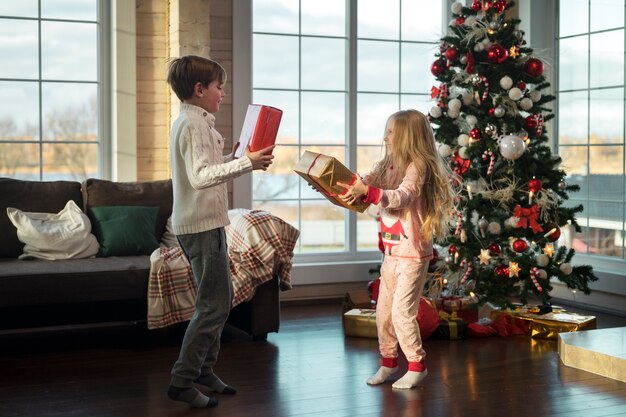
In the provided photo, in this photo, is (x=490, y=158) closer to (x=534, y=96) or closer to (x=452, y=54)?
(x=534, y=96)

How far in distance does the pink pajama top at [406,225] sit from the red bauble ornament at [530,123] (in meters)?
1.87

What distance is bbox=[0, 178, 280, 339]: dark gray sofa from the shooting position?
4242 mm

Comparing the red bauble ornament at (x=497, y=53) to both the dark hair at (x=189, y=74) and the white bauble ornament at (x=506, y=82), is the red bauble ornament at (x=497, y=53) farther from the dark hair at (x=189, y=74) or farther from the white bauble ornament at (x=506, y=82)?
the dark hair at (x=189, y=74)

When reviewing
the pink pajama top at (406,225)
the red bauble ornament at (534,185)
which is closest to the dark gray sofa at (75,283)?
the pink pajama top at (406,225)

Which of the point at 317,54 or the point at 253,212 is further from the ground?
the point at 317,54

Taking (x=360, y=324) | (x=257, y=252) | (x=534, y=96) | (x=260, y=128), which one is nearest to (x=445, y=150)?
(x=534, y=96)

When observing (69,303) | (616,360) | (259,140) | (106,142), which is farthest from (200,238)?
(106,142)

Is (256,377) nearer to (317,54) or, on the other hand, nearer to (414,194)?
(414,194)

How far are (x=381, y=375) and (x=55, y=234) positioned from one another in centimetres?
211

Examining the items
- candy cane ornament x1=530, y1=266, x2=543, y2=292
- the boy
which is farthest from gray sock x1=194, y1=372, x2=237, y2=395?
candy cane ornament x1=530, y1=266, x2=543, y2=292

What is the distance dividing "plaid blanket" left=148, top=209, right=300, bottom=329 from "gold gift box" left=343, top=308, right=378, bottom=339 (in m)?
0.42

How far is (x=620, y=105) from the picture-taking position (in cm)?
564

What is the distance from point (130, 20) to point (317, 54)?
1.37 meters

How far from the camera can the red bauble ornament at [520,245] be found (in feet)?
16.5
